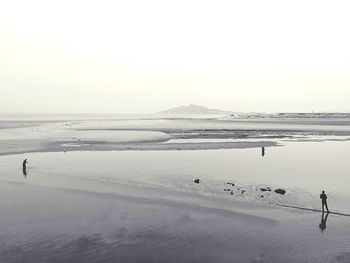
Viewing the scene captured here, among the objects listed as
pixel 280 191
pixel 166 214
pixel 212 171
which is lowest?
pixel 166 214

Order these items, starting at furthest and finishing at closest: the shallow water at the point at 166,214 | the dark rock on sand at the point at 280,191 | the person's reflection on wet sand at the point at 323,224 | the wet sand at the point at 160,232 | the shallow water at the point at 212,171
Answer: the shallow water at the point at 212,171 < the dark rock on sand at the point at 280,191 < the person's reflection on wet sand at the point at 323,224 < the shallow water at the point at 166,214 < the wet sand at the point at 160,232

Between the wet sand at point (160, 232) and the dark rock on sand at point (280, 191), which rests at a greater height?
the dark rock on sand at point (280, 191)

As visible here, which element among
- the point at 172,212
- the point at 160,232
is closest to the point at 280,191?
the point at 172,212

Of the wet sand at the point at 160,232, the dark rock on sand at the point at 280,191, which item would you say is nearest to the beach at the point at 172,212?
the wet sand at the point at 160,232

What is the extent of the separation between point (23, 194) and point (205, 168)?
732 inches

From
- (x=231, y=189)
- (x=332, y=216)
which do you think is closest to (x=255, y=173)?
(x=231, y=189)

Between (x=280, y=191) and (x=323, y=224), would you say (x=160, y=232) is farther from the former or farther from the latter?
(x=280, y=191)

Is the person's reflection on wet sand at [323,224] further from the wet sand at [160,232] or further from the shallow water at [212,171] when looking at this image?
the shallow water at [212,171]

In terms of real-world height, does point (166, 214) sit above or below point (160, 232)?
above

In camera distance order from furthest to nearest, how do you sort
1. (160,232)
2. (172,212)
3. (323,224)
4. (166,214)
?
(172,212) < (166,214) < (323,224) < (160,232)

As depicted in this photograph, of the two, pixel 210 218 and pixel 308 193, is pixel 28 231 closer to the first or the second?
pixel 210 218

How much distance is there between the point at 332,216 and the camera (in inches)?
868

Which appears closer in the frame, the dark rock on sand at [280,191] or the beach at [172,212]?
the beach at [172,212]

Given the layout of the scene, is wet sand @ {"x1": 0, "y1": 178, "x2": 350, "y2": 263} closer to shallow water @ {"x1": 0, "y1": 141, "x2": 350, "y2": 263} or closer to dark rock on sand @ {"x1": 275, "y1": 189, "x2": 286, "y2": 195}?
shallow water @ {"x1": 0, "y1": 141, "x2": 350, "y2": 263}
